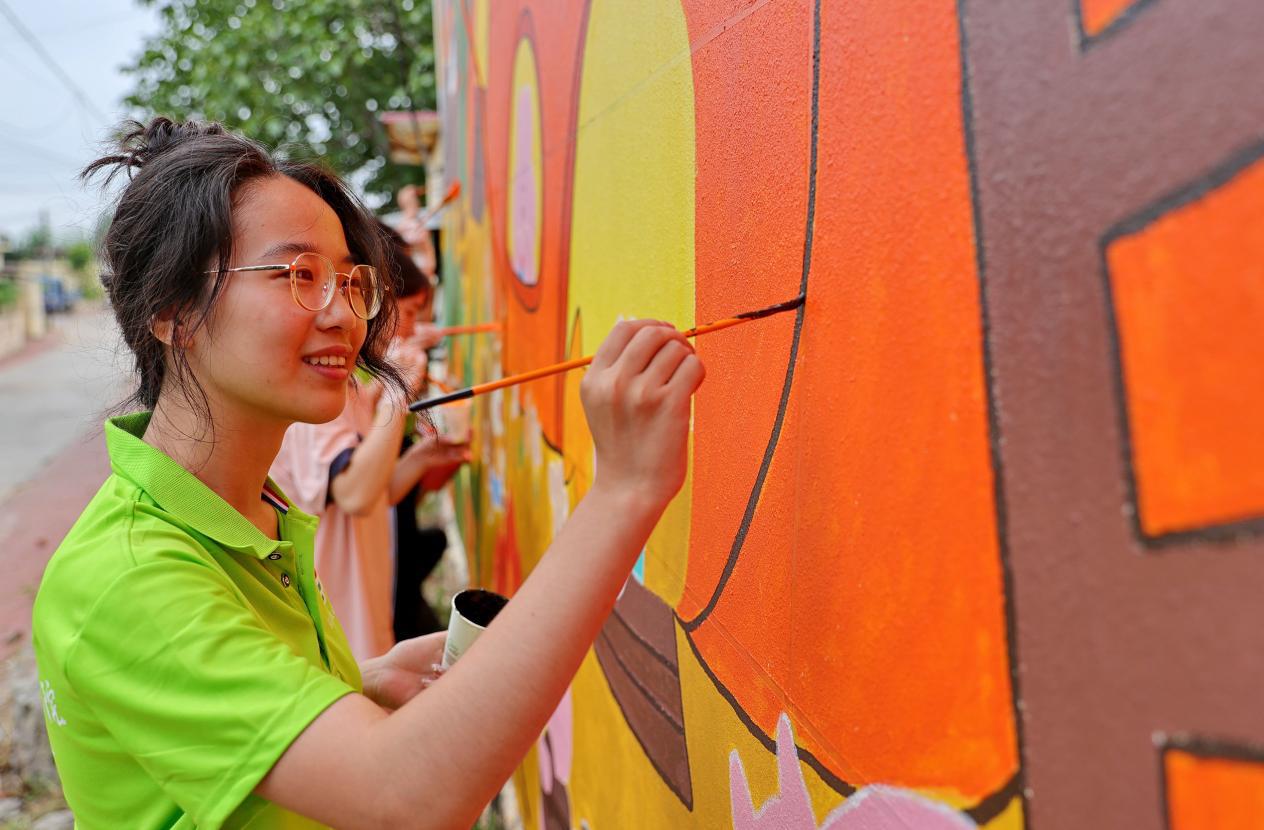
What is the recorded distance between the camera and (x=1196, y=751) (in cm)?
57

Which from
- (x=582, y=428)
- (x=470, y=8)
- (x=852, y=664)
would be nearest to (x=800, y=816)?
(x=852, y=664)

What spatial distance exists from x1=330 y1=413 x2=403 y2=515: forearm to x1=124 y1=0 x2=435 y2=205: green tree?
6965mm

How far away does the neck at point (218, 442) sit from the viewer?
4.22 ft

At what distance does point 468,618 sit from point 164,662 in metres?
0.43

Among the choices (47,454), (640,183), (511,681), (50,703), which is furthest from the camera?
(47,454)

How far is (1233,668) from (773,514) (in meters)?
0.62

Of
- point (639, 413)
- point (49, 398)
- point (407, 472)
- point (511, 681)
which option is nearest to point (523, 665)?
point (511, 681)

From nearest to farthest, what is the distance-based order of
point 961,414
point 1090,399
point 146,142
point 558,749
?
point 1090,399
point 961,414
point 146,142
point 558,749

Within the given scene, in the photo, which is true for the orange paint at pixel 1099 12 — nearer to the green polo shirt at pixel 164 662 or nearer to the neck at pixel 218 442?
the green polo shirt at pixel 164 662

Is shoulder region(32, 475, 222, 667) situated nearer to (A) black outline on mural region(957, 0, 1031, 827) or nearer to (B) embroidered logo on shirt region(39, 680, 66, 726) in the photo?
(B) embroidered logo on shirt region(39, 680, 66, 726)

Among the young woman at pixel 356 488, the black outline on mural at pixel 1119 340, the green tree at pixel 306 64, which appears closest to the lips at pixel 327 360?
the black outline on mural at pixel 1119 340

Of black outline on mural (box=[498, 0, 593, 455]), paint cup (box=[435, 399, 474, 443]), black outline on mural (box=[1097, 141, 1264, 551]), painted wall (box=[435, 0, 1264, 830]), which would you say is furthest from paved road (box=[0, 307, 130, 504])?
paint cup (box=[435, 399, 474, 443])

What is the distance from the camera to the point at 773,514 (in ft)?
3.77

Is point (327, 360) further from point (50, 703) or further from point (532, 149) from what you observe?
point (532, 149)
